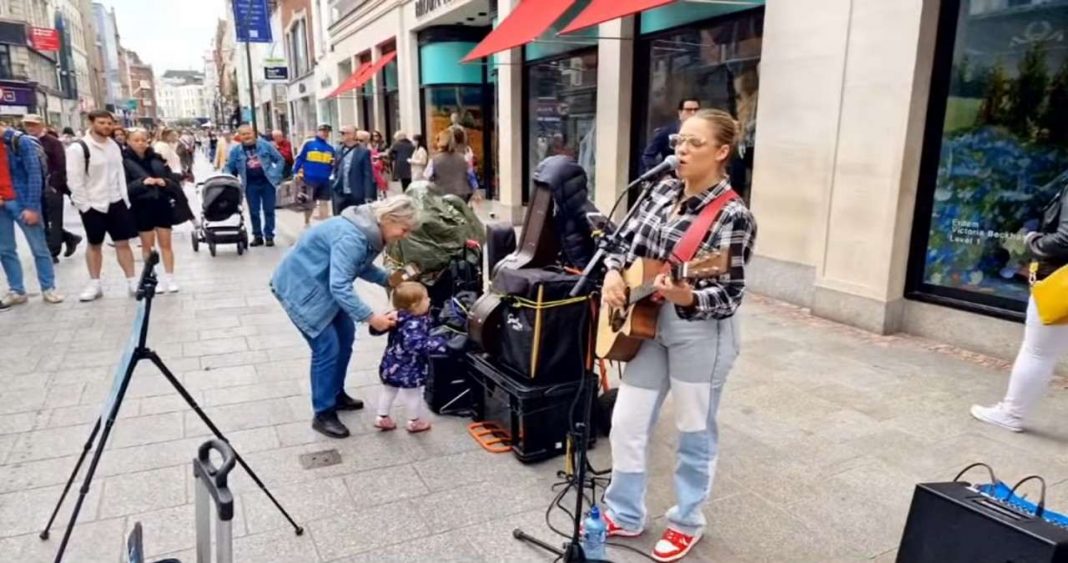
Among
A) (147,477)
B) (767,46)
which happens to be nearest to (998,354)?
(767,46)

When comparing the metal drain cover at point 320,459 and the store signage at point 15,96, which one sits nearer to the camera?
the metal drain cover at point 320,459

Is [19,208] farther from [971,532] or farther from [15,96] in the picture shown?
[15,96]

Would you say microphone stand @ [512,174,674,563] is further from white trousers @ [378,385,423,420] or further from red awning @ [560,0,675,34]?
red awning @ [560,0,675,34]

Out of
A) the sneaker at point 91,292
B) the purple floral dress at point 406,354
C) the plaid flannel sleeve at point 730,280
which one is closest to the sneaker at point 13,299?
the sneaker at point 91,292

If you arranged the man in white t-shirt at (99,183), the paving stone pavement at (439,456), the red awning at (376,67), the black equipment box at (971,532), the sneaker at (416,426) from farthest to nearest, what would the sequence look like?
the red awning at (376,67)
the man in white t-shirt at (99,183)
the sneaker at (416,426)
the paving stone pavement at (439,456)
the black equipment box at (971,532)

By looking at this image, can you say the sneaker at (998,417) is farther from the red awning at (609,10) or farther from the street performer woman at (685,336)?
the red awning at (609,10)

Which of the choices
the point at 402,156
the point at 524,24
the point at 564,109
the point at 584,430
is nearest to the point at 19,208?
the point at 524,24

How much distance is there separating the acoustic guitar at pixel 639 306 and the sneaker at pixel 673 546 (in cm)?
78

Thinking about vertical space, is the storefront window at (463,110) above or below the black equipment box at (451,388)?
above

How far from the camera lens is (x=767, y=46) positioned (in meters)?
6.52

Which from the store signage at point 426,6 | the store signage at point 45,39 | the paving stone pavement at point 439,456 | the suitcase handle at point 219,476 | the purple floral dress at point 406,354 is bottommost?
the paving stone pavement at point 439,456

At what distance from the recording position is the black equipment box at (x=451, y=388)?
418 centimetres

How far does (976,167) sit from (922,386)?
6.37ft

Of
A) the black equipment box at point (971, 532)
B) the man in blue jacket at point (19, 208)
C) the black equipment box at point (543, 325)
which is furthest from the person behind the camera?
the man in blue jacket at point (19, 208)
